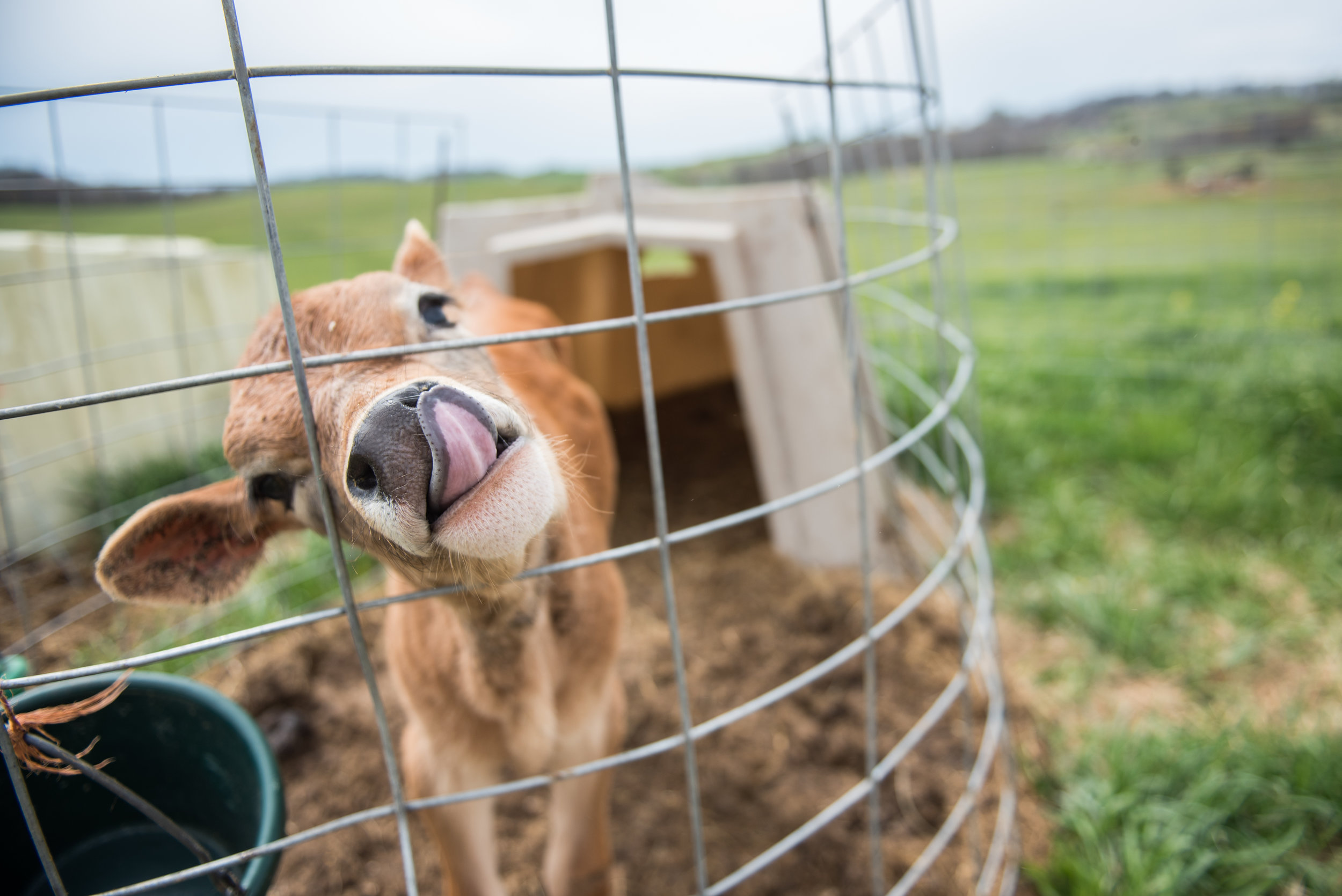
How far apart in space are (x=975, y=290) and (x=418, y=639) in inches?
403

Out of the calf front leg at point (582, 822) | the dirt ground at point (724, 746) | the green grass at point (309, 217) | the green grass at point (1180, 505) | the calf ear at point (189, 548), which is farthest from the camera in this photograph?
the green grass at point (309, 217)

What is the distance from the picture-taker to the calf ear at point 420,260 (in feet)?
6.73

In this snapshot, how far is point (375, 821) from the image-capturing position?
2.88 m

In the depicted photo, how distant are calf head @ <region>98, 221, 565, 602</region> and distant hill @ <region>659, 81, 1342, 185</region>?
3147 millimetres

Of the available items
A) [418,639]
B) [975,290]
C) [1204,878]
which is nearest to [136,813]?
[418,639]

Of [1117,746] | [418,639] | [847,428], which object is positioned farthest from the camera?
[847,428]

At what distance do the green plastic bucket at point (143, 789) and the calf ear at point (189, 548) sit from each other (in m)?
0.33

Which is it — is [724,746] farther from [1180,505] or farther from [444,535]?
[1180,505]

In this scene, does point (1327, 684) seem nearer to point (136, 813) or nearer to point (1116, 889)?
point (1116, 889)

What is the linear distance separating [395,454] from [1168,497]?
15.0 ft

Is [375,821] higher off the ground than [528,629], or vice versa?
[528,629]

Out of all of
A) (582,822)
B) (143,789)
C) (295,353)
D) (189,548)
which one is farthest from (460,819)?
(295,353)

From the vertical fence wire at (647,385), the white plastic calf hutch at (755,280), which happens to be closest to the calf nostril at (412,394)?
the vertical fence wire at (647,385)

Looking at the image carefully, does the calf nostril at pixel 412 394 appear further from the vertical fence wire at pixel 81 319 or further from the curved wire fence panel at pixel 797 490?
the vertical fence wire at pixel 81 319
